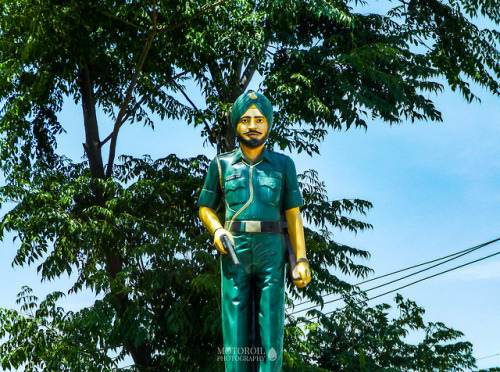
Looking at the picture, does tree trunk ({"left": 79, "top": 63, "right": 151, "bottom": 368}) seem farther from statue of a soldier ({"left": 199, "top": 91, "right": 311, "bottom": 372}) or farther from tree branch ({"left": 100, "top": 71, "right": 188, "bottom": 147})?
statue of a soldier ({"left": 199, "top": 91, "right": 311, "bottom": 372})

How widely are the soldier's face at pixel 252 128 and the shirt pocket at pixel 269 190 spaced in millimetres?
277

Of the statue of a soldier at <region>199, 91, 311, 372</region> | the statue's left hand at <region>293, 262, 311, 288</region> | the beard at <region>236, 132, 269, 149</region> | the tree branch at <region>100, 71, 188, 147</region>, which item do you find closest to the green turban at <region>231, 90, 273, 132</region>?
the statue of a soldier at <region>199, 91, 311, 372</region>

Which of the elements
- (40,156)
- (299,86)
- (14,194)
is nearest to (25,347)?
(14,194)

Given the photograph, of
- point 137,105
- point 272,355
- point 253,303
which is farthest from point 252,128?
point 137,105

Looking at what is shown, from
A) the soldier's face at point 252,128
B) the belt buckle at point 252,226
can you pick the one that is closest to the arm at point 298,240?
the belt buckle at point 252,226

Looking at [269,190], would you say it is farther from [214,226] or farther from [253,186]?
[214,226]

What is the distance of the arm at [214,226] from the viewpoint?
4891 mm

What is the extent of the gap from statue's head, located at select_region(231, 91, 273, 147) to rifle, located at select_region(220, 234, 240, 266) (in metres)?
0.72

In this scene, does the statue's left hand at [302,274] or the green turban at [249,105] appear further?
the green turban at [249,105]

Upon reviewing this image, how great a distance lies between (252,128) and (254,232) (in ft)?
A: 2.50

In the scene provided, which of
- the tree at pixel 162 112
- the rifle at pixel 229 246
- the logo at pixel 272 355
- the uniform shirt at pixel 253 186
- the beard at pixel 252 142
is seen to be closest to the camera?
the logo at pixel 272 355

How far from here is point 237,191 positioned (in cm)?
502

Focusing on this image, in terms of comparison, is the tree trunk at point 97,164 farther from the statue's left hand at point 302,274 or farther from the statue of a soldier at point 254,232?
the statue's left hand at point 302,274

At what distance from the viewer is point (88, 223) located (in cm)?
1080
